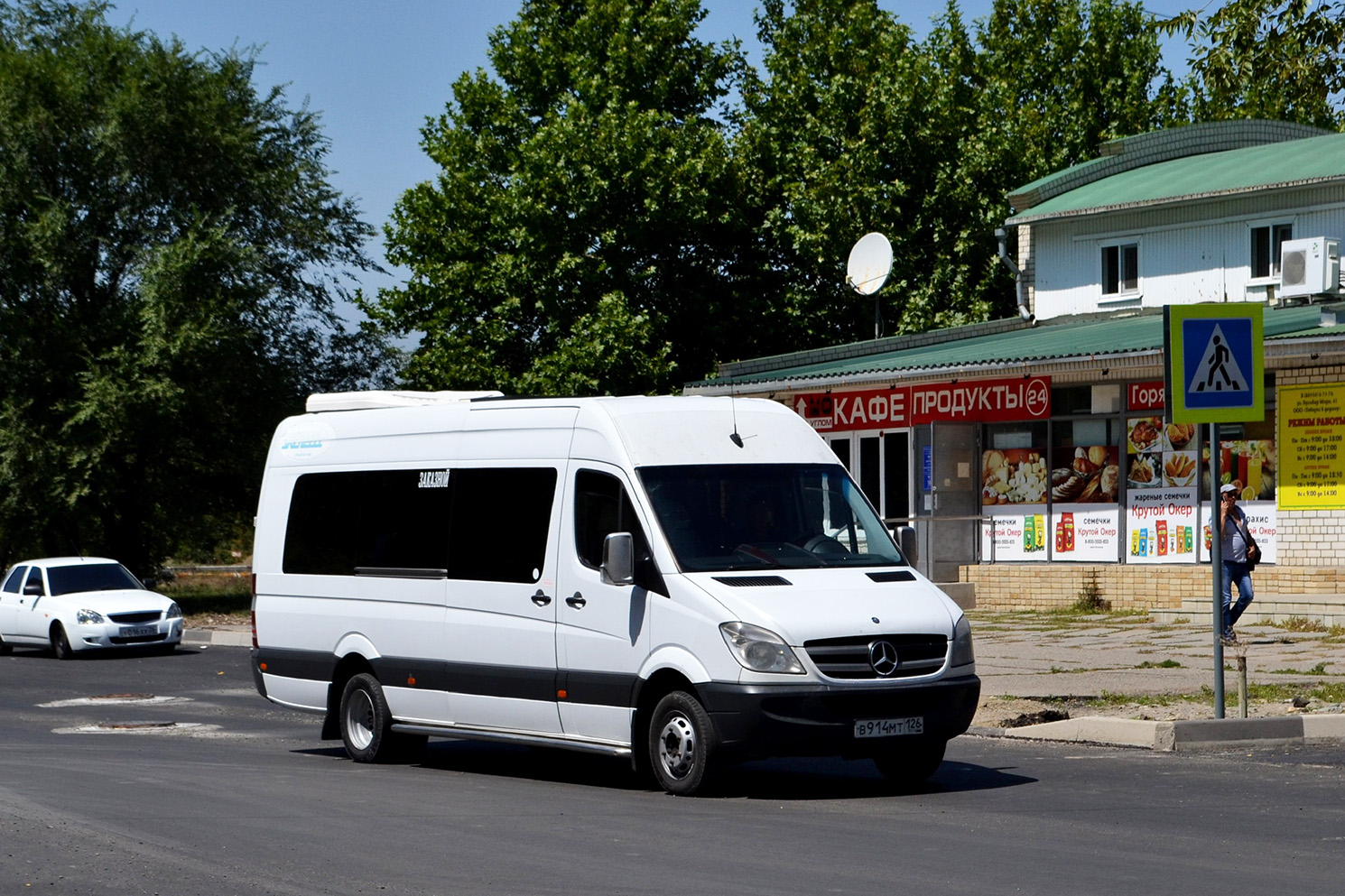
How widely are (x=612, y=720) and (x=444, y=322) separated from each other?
32.8 m

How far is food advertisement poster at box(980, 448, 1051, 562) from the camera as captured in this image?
1137 inches

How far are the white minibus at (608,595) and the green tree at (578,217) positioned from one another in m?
26.8

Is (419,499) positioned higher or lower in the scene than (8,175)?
lower

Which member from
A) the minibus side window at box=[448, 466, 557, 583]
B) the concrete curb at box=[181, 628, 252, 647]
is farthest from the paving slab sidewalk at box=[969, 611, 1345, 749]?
the concrete curb at box=[181, 628, 252, 647]

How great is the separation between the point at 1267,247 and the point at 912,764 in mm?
21253

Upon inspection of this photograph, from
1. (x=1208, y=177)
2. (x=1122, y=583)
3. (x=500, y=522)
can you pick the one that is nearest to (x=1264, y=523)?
(x=1122, y=583)

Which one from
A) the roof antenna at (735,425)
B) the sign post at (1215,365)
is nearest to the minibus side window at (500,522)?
the roof antenna at (735,425)

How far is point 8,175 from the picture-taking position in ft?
118

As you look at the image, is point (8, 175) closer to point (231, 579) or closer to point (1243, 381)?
point (231, 579)

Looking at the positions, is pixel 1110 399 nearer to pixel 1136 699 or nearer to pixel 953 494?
pixel 953 494

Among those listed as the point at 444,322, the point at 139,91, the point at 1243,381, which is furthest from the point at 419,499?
the point at 444,322

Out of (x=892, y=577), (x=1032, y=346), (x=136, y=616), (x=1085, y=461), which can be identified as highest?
(x=1032, y=346)

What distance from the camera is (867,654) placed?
9.92m

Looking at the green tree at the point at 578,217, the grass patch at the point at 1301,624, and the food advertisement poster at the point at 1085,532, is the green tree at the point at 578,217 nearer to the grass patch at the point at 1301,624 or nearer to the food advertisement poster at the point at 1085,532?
the food advertisement poster at the point at 1085,532
